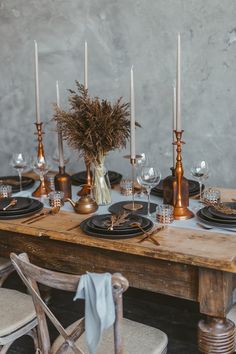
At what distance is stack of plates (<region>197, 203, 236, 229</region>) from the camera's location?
6.40 ft

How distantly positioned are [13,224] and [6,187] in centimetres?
41

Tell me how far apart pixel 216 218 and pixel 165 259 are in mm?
345

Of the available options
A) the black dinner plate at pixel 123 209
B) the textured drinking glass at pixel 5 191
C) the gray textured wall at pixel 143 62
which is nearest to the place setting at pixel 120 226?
the black dinner plate at pixel 123 209

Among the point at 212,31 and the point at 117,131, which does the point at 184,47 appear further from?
the point at 117,131

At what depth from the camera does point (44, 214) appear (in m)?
2.20

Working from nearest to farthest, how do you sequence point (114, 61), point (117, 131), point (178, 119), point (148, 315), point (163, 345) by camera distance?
point (163, 345)
point (178, 119)
point (117, 131)
point (148, 315)
point (114, 61)

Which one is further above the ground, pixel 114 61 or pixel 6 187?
pixel 114 61

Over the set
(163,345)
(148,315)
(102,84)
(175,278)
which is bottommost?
(148,315)

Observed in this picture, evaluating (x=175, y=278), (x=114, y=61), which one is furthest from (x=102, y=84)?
(x=175, y=278)

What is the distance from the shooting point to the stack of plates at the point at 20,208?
7.09 ft

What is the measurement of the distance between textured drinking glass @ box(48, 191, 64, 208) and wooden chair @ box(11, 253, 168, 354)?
65 cm

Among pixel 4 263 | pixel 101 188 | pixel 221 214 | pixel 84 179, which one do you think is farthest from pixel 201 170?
pixel 4 263

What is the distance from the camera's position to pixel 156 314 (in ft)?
9.16

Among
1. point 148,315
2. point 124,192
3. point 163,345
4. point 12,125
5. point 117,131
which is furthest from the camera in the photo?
point 12,125
